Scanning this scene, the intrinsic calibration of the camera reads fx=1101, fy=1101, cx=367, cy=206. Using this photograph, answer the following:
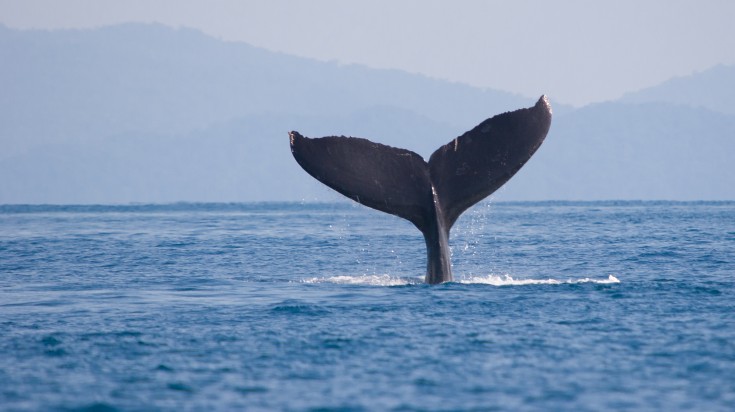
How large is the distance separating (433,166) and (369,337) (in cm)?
274

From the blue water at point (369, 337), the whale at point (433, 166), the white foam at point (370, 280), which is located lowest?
the blue water at point (369, 337)

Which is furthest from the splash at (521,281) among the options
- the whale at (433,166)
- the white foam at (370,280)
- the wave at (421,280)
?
the whale at (433,166)

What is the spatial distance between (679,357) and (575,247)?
55.0 feet

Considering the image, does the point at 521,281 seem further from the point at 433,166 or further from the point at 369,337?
the point at 369,337

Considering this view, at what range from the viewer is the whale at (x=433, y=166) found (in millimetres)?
13328

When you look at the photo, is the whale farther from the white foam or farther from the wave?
the white foam

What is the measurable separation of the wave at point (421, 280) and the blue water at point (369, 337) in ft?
0.17

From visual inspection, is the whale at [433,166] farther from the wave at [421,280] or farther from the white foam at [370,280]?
the white foam at [370,280]

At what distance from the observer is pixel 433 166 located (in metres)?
13.9

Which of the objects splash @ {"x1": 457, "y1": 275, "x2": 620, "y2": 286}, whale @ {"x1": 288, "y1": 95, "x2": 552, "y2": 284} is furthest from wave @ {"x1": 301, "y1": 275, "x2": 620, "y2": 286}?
whale @ {"x1": 288, "y1": 95, "x2": 552, "y2": 284}

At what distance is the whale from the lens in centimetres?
1333

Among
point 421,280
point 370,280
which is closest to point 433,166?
point 421,280

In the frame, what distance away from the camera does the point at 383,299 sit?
49.4 ft

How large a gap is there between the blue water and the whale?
0.50 meters
